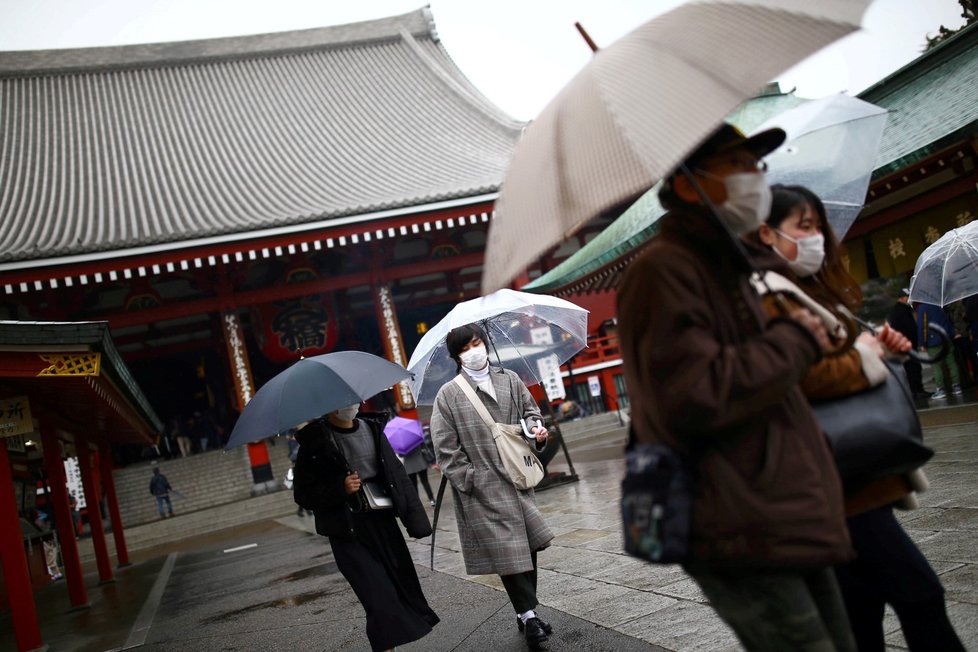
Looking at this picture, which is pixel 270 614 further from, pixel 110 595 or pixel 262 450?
pixel 262 450

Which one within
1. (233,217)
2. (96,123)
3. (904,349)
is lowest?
(904,349)

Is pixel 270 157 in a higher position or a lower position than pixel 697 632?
higher

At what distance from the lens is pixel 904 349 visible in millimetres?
2203

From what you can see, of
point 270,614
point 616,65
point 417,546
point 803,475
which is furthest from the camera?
point 417,546

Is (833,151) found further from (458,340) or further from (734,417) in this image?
(734,417)

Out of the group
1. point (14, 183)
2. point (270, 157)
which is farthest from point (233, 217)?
point (14, 183)

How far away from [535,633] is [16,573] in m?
4.47

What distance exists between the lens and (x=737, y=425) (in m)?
1.73

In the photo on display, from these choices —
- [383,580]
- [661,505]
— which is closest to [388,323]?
[383,580]

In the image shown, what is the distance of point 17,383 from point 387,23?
20.1m

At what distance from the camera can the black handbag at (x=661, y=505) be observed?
1.74 m

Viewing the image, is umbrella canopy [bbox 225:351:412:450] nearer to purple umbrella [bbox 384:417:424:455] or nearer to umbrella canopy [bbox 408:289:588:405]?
umbrella canopy [bbox 408:289:588:405]

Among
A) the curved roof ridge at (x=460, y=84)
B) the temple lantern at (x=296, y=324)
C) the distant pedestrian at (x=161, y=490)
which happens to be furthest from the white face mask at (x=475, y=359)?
the curved roof ridge at (x=460, y=84)

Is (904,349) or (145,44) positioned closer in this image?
(904,349)
